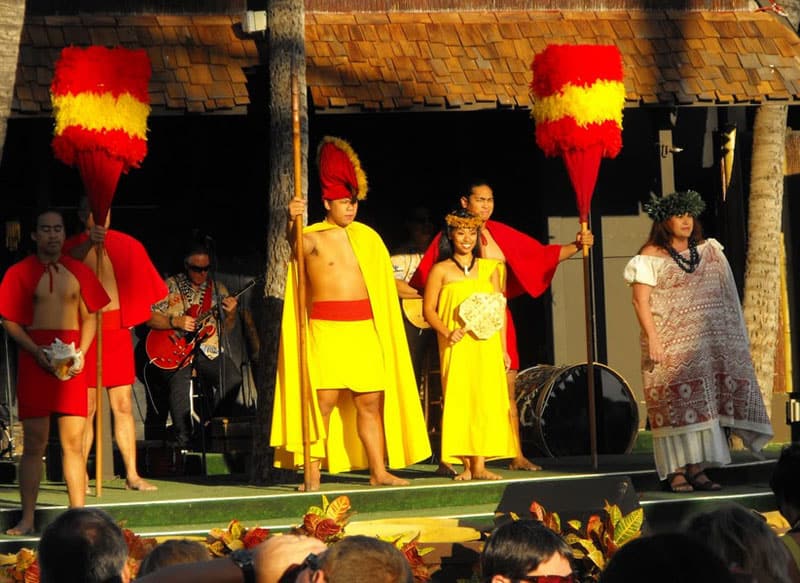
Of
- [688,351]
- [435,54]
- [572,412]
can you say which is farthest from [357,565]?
[435,54]

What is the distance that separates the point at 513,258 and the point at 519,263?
51 millimetres

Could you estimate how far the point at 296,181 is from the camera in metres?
10.1

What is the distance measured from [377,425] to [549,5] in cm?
449

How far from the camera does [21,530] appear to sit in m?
8.97

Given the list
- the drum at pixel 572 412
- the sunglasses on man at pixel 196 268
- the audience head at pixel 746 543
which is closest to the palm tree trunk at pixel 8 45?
the sunglasses on man at pixel 196 268

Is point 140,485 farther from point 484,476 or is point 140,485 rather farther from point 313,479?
point 484,476

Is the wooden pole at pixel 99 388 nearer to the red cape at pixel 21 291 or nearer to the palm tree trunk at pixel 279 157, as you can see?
the red cape at pixel 21 291

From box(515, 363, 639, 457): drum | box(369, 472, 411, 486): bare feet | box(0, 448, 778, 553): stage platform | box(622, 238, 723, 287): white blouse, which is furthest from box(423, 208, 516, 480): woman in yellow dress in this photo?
box(515, 363, 639, 457): drum

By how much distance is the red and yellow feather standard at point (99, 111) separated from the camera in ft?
32.4

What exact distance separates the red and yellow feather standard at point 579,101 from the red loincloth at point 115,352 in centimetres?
287

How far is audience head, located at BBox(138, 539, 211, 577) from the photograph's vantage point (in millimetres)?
4770

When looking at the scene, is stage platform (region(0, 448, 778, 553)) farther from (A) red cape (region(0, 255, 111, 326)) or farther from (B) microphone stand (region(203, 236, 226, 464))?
(B) microphone stand (region(203, 236, 226, 464))

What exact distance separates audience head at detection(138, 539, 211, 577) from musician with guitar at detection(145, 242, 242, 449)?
7.60 metres

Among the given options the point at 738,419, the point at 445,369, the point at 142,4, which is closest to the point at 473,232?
the point at 445,369
